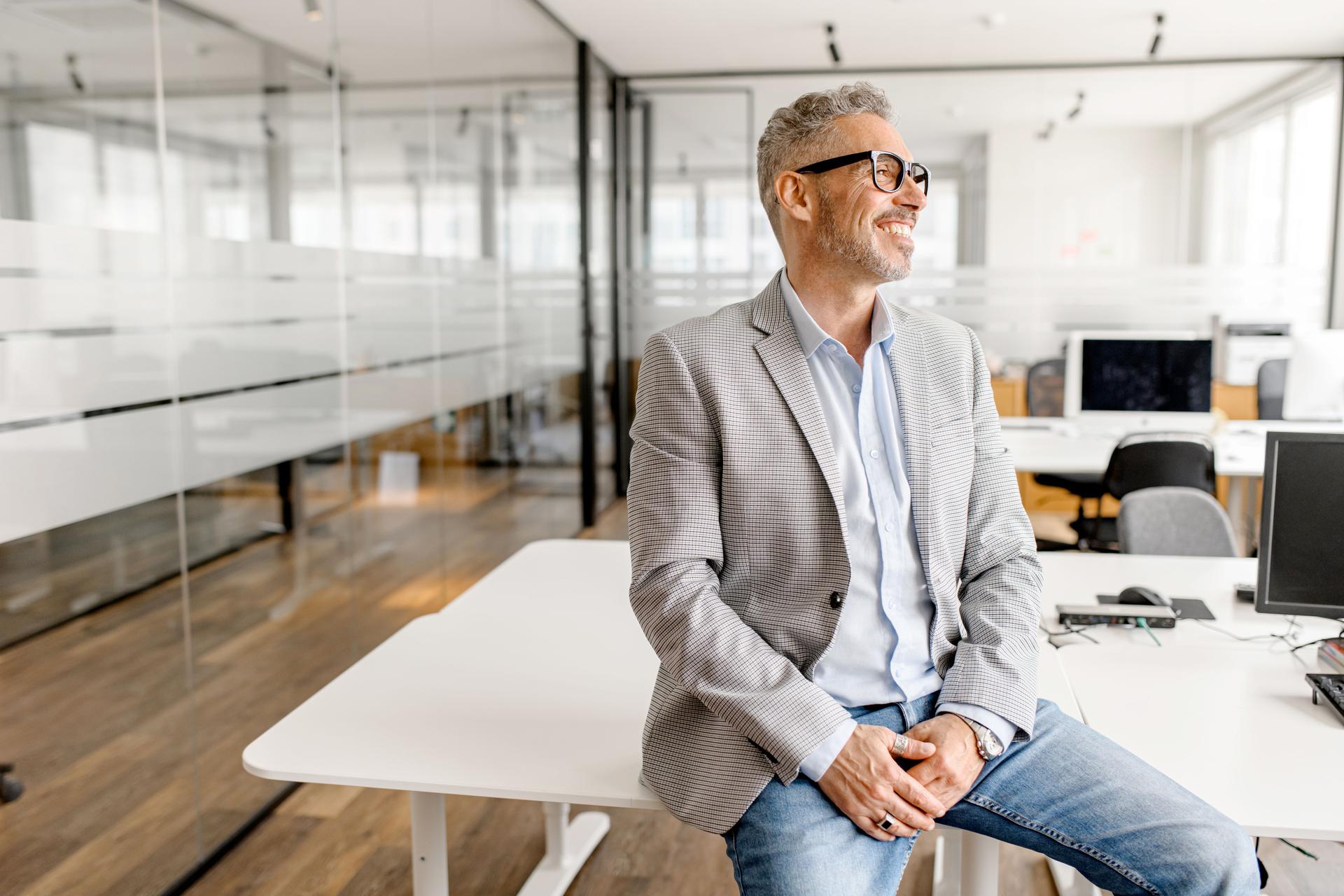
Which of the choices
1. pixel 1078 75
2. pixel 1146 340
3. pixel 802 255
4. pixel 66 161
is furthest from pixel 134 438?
pixel 1078 75

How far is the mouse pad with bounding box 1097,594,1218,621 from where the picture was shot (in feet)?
7.14

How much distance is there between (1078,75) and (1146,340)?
282cm

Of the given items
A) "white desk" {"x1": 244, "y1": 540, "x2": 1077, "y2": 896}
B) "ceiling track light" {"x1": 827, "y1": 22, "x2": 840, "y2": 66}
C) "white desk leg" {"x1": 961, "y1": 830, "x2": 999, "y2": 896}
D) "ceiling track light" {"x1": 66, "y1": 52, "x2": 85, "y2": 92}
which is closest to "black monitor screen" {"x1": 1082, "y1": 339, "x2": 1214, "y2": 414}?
"ceiling track light" {"x1": 827, "y1": 22, "x2": 840, "y2": 66}

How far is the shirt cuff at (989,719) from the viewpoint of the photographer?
1474 millimetres

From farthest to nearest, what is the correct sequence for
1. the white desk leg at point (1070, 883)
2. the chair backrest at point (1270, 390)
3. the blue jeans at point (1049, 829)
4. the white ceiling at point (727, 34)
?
the chair backrest at point (1270, 390) < the white ceiling at point (727, 34) < the white desk leg at point (1070, 883) < the blue jeans at point (1049, 829)

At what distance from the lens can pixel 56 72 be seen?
204 centimetres

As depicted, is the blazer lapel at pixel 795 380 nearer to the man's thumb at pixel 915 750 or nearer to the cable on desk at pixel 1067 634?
the man's thumb at pixel 915 750

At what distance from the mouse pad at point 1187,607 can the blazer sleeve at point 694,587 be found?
1070 millimetres

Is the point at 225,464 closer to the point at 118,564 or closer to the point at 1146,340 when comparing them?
the point at 118,564

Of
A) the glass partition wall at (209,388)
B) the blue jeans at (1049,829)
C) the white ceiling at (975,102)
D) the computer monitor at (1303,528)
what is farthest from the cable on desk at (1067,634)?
the white ceiling at (975,102)

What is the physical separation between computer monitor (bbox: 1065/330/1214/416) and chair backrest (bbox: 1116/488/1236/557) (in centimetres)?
198

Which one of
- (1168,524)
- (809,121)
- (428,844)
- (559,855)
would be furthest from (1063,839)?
(1168,524)

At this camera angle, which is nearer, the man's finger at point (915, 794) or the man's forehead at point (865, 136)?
the man's finger at point (915, 794)

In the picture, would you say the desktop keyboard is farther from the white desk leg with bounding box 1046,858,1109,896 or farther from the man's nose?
the man's nose
